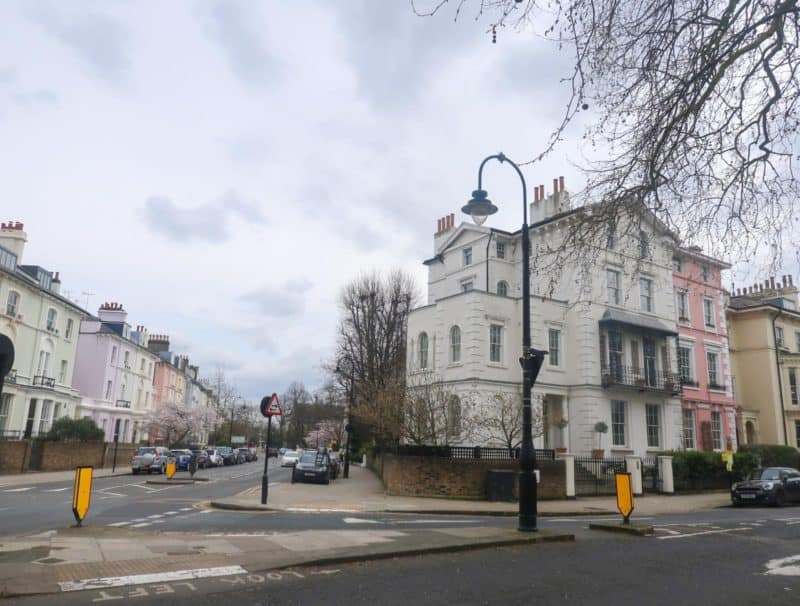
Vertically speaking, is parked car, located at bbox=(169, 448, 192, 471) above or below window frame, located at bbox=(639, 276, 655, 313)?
below

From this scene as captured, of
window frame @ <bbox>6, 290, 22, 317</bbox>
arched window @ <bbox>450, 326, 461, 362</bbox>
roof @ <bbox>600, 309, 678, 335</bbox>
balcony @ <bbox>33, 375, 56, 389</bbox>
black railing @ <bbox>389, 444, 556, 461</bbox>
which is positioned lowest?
black railing @ <bbox>389, 444, 556, 461</bbox>

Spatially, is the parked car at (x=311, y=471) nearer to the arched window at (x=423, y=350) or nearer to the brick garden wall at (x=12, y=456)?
the arched window at (x=423, y=350)

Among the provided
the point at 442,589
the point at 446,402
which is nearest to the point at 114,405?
the point at 446,402

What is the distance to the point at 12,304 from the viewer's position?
3753cm

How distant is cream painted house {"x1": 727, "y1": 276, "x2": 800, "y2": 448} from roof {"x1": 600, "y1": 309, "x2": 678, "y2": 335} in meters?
12.8

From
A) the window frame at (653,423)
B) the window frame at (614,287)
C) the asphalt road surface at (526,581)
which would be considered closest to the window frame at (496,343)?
the window frame at (614,287)

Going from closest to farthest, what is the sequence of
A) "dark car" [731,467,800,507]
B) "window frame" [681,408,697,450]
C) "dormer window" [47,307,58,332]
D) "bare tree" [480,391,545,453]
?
"dark car" [731,467,800,507] → "bare tree" [480,391,545,453] → "window frame" [681,408,697,450] → "dormer window" [47,307,58,332]

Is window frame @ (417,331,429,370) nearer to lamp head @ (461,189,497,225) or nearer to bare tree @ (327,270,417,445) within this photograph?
bare tree @ (327,270,417,445)

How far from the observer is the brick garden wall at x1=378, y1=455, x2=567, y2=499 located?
22188 millimetres

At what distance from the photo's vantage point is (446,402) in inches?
1013

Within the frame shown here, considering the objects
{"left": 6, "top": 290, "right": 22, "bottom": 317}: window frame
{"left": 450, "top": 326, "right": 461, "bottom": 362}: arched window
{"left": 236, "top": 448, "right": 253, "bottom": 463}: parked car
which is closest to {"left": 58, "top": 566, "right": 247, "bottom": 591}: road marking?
{"left": 450, "top": 326, "right": 461, "bottom": 362}: arched window

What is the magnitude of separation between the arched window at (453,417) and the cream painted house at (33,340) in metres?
25.3

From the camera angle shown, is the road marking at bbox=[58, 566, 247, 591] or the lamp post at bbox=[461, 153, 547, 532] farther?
the lamp post at bbox=[461, 153, 547, 532]

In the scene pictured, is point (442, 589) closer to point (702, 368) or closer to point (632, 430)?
point (632, 430)
